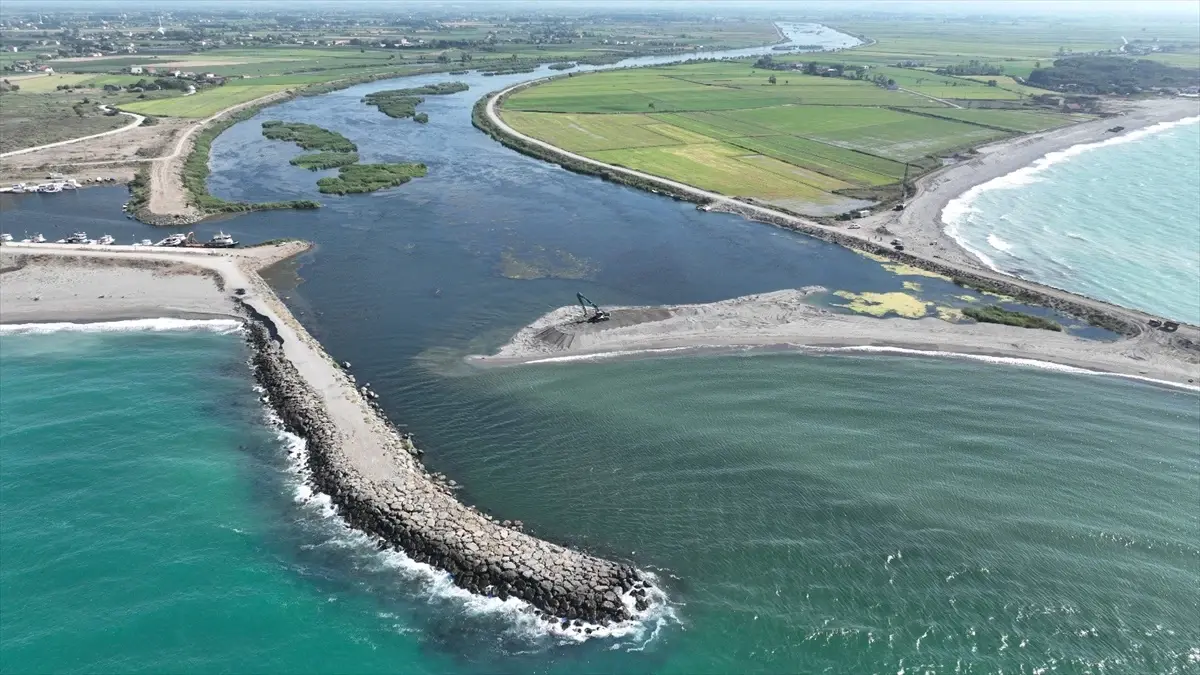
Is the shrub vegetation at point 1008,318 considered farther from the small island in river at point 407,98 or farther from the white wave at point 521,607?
the small island in river at point 407,98

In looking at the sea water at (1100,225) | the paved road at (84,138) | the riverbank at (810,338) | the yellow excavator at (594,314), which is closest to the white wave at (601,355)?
the riverbank at (810,338)

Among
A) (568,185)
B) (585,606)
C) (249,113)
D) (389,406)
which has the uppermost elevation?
(249,113)

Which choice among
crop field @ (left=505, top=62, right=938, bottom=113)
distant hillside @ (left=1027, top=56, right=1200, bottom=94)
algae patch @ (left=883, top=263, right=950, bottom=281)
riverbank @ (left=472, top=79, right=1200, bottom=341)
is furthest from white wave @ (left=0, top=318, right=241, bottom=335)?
distant hillside @ (left=1027, top=56, right=1200, bottom=94)

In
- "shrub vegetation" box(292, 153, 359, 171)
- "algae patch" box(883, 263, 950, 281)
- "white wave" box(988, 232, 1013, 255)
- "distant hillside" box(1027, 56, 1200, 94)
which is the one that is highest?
"distant hillside" box(1027, 56, 1200, 94)

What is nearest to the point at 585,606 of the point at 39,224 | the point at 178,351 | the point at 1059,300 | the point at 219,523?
the point at 219,523

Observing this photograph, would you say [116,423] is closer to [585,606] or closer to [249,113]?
[585,606]

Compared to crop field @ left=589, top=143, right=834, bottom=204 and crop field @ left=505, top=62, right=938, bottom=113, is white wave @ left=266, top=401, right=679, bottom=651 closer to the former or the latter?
crop field @ left=589, top=143, right=834, bottom=204

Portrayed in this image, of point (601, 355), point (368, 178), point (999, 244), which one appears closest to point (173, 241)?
point (368, 178)
